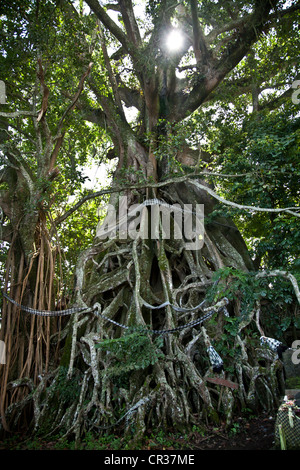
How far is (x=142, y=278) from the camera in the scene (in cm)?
452

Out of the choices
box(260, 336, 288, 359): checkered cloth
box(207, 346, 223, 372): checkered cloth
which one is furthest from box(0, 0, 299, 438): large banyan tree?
box(260, 336, 288, 359): checkered cloth

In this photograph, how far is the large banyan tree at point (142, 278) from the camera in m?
3.41

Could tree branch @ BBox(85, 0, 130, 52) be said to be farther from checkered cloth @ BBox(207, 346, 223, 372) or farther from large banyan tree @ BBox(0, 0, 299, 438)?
checkered cloth @ BBox(207, 346, 223, 372)

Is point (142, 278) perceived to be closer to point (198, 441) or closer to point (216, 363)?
point (216, 363)

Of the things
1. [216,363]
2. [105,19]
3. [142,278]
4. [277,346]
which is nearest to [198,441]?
[216,363]

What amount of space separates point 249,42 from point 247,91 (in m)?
1.84

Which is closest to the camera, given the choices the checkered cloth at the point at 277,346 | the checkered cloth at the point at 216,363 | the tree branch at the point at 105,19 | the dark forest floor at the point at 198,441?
the dark forest floor at the point at 198,441

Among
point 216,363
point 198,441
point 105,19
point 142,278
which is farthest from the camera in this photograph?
point 105,19

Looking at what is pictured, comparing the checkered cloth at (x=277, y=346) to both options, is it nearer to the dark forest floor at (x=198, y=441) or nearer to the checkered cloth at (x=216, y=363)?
the checkered cloth at (x=216, y=363)

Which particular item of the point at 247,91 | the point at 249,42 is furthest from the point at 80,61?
the point at 247,91

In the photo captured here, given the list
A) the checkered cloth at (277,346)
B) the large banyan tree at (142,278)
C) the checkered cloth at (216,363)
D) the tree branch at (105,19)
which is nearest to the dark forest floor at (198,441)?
the large banyan tree at (142,278)

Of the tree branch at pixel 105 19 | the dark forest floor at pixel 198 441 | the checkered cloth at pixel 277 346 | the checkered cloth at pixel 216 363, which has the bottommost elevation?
the dark forest floor at pixel 198 441

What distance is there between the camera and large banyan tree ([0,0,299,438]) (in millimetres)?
3412

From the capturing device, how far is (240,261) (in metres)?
4.95
